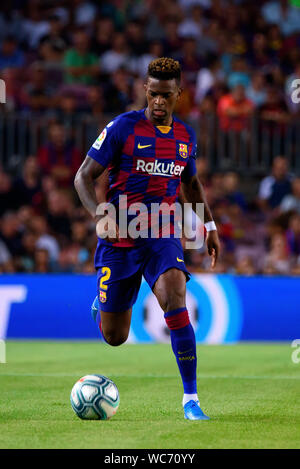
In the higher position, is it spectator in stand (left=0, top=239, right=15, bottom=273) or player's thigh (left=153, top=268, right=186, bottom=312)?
spectator in stand (left=0, top=239, right=15, bottom=273)

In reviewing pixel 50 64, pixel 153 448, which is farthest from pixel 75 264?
pixel 153 448

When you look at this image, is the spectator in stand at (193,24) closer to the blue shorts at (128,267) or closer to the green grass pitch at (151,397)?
the green grass pitch at (151,397)

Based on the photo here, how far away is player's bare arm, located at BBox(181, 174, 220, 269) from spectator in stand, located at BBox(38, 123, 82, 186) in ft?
27.4

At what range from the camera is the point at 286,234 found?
1438 centimetres

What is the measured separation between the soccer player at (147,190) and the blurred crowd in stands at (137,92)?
702cm

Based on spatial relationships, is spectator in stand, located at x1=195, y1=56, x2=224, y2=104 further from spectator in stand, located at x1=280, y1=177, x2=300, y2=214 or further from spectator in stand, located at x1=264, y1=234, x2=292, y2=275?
spectator in stand, located at x1=264, y1=234, x2=292, y2=275

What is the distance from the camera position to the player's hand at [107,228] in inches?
243

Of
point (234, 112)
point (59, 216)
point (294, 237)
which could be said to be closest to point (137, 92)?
point (234, 112)

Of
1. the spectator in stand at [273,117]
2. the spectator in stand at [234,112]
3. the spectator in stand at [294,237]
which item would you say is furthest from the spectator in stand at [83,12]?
the spectator in stand at [294,237]

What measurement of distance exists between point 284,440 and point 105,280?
6.59 ft

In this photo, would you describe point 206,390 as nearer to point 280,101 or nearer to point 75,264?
point 75,264

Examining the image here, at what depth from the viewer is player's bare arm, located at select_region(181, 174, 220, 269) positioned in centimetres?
709

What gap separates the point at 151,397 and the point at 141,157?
2.17 m

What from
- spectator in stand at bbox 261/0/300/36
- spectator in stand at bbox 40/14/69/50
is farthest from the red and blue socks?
spectator in stand at bbox 261/0/300/36
